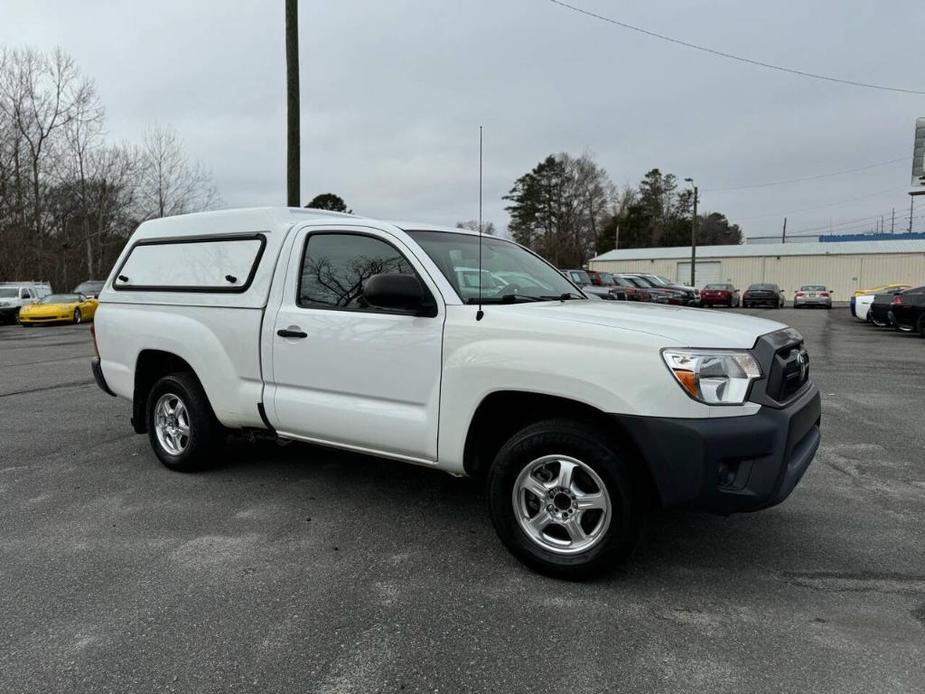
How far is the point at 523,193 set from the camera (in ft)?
250

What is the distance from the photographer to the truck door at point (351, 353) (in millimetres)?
3633

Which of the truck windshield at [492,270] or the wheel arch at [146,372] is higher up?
the truck windshield at [492,270]

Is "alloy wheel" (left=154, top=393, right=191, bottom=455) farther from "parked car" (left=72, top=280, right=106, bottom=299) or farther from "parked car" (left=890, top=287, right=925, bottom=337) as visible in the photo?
"parked car" (left=72, top=280, right=106, bottom=299)

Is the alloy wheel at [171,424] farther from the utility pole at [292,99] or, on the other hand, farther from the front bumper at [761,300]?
the front bumper at [761,300]

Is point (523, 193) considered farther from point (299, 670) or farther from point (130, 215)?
point (299, 670)

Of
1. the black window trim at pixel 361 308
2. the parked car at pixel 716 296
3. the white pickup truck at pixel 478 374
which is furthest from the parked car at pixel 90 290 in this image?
the parked car at pixel 716 296

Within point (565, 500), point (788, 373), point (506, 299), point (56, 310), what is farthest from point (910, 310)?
point (56, 310)

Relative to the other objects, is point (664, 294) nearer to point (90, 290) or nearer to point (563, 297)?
point (90, 290)

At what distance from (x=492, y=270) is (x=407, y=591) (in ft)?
6.51

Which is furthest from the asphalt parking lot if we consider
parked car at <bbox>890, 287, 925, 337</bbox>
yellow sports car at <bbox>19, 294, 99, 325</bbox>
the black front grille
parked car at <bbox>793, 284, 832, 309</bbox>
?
parked car at <bbox>793, 284, 832, 309</bbox>

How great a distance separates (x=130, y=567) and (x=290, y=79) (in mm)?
10804

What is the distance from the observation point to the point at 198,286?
4.81m

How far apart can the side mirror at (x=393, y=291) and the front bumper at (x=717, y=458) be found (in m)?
1.27

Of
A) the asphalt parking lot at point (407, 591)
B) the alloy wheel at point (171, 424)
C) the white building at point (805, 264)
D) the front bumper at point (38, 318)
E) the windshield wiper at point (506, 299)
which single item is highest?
the white building at point (805, 264)
